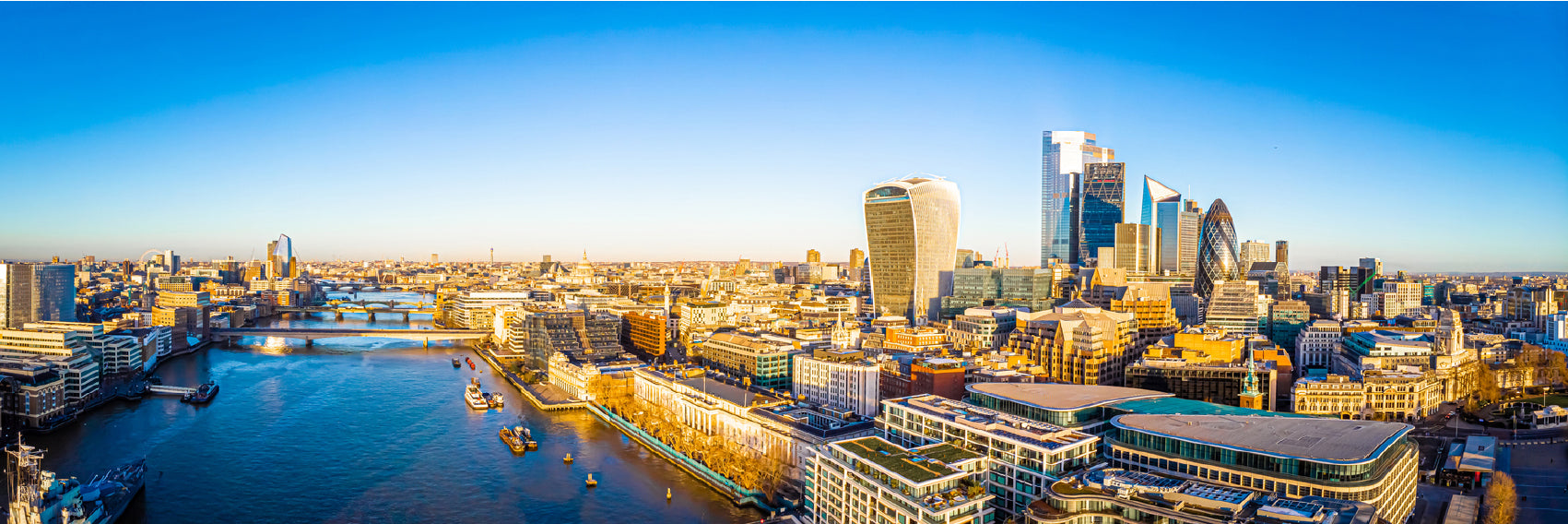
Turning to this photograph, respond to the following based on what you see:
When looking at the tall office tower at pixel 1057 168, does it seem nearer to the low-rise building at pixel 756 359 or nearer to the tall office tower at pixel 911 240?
the tall office tower at pixel 911 240

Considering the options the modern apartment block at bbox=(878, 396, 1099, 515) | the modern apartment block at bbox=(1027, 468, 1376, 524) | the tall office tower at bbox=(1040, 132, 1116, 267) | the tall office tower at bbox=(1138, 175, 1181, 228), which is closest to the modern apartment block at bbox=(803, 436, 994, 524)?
the modern apartment block at bbox=(878, 396, 1099, 515)

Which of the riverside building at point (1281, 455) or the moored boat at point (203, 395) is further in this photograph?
the moored boat at point (203, 395)

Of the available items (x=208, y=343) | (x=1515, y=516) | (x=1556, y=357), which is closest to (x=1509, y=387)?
(x=1556, y=357)

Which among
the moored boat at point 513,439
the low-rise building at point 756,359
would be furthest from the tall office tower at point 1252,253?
the moored boat at point 513,439

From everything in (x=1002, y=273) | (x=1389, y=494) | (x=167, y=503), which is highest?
(x=1002, y=273)

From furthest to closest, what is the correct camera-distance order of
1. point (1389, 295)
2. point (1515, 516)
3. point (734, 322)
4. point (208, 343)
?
point (1389, 295), point (734, 322), point (208, 343), point (1515, 516)

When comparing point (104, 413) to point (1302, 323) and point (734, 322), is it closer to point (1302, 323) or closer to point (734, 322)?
point (734, 322)
